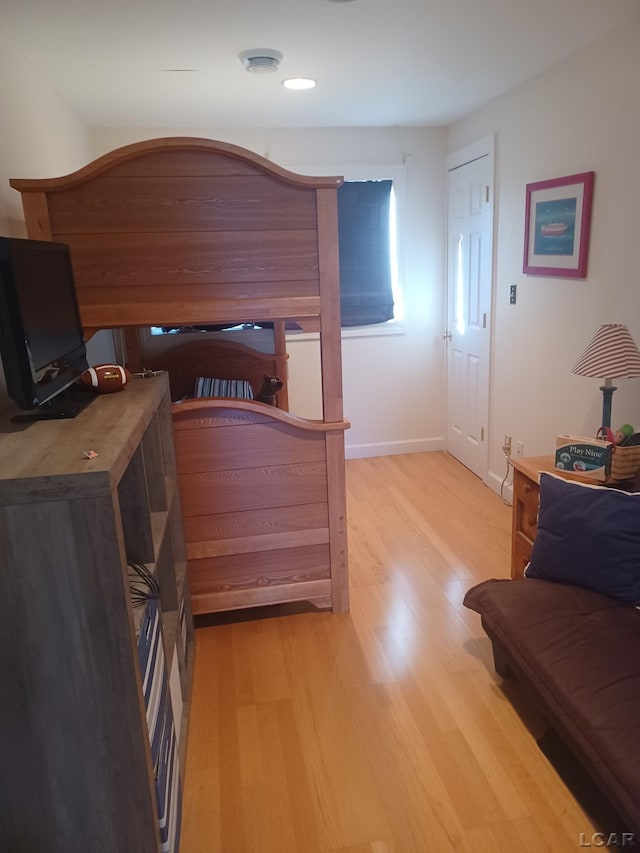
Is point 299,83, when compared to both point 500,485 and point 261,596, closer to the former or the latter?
point 261,596

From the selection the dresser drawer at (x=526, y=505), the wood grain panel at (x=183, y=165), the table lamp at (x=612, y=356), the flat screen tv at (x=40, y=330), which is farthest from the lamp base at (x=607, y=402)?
the flat screen tv at (x=40, y=330)

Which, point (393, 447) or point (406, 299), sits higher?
point (406, 299)

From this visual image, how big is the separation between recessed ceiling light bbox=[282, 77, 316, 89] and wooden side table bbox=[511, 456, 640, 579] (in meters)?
2.08

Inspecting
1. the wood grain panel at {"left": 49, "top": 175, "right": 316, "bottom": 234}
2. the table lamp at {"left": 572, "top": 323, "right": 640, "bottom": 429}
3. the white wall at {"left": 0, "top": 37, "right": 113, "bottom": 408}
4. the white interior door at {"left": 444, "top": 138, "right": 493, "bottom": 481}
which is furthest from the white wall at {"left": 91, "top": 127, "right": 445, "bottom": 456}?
the table lamp at {"left": 572, "top": 323, "right": 640, "bottom": 429}

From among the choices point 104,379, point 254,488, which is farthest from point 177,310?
point 254,488

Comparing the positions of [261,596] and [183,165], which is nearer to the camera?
[183,165]

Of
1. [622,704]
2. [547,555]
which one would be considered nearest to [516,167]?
[547,555]

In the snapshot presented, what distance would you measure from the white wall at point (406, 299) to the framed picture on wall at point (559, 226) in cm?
122

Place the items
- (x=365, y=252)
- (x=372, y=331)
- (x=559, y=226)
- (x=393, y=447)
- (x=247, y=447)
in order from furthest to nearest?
(x=393, y=447) → (x=372, y=331) → (x=365, y=252) → (x=559, y=226) → (x=247, y=447)

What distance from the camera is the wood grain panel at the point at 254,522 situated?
2.49m

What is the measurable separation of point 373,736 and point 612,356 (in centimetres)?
162

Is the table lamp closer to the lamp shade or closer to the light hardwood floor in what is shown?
the lamp shade

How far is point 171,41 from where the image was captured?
7.91 ft

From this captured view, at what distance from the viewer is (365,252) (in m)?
4.31
